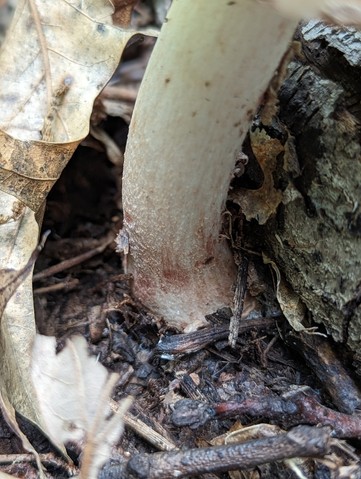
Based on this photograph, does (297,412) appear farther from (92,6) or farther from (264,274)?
(92,6)

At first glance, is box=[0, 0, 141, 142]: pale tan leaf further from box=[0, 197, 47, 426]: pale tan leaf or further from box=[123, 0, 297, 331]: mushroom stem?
box=[123, 0, 297, 331]: mushroom stem

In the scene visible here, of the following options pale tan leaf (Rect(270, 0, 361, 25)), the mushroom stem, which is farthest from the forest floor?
pale tan leaf (Rect(270, 0, 361, 25))

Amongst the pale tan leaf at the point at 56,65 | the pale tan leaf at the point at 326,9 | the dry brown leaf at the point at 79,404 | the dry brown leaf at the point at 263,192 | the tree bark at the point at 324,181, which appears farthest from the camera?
the pale tan leaf at the point at 56,65

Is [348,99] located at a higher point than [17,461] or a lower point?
higher

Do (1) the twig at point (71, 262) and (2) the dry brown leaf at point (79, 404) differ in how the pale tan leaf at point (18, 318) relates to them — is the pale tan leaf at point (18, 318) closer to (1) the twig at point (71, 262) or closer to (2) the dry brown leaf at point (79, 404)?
(2) the dry brown leaf at point (79, 404)

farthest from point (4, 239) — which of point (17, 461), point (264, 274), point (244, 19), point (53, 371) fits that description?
point (244, 19)

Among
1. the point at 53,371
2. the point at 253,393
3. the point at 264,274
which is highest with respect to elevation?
the point at 264,274

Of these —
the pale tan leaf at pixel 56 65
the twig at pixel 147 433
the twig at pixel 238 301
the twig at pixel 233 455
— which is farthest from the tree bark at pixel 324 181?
the pale tan leaf at pixel 56 65
